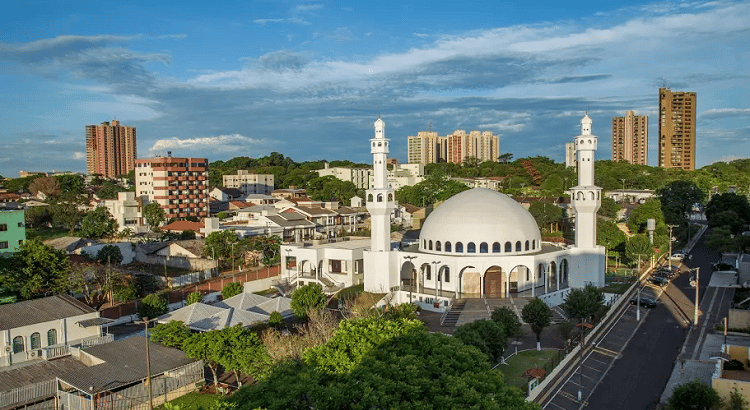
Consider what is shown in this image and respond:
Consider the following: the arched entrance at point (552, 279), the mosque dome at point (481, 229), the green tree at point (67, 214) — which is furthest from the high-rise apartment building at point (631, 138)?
the green tree at point (67, 214)

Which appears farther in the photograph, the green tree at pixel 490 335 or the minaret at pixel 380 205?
Result: the minaret at pixel 380 205

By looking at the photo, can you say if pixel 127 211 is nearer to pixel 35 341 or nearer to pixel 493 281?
pixel 35 341

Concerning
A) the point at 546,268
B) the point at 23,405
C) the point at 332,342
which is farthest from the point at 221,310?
the point at 546,268

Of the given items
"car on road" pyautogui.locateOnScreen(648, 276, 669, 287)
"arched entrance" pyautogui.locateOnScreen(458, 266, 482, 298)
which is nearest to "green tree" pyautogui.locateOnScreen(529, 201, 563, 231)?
"car on road" pyautogui.locateOnScreen(648, 276, 669, 287)

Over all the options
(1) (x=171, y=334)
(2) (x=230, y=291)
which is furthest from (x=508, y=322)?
(2) (x=230, y=291)

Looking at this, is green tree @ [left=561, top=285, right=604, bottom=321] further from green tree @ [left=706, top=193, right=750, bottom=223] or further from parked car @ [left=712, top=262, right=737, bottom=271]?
green tree @ [left=706, top=193, right=750, bottom=223]

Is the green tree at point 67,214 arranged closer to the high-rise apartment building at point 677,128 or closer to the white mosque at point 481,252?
the white mosque at point 481,252
